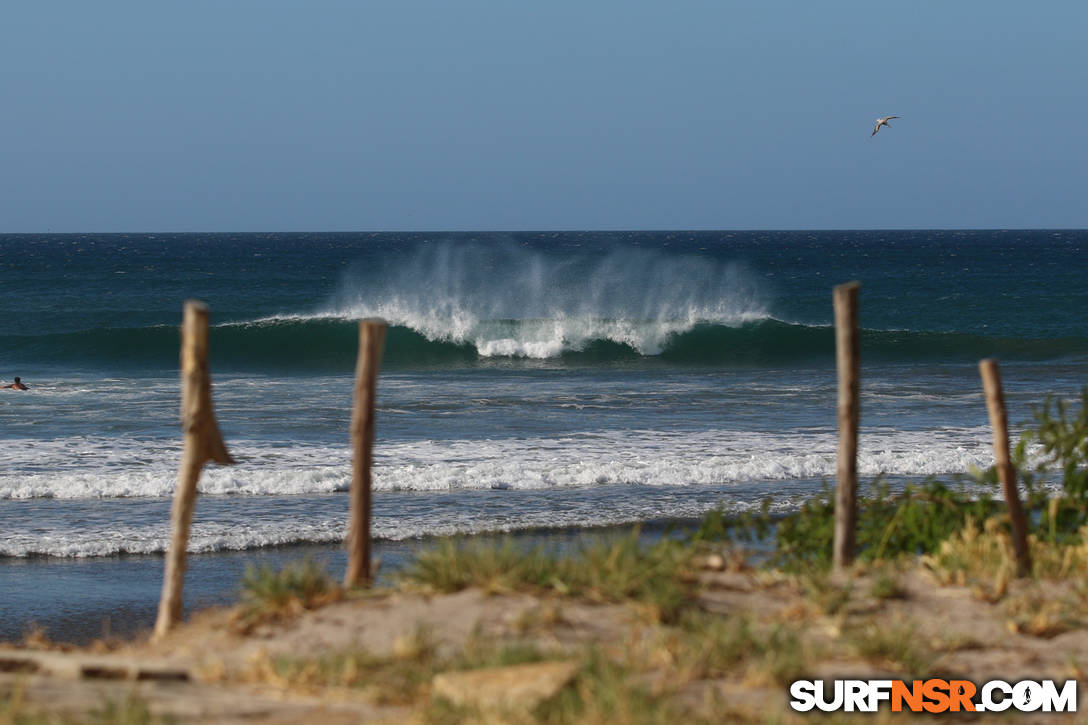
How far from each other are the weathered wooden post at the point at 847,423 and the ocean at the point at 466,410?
2.10 m

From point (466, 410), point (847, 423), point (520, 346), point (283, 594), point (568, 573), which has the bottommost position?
point (283, 594)

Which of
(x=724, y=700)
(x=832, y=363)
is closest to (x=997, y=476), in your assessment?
(x=724, y=700)

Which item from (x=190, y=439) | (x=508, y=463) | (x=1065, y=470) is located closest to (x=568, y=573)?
(x=190, y=439)

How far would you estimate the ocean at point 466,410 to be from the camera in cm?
1141

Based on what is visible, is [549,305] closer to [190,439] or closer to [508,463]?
[508,463]

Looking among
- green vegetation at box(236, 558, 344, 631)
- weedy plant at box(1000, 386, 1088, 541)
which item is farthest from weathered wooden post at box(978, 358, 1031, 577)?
green vegetation at box(236, 558, 344, 631)

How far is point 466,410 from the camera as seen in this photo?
65.4ft

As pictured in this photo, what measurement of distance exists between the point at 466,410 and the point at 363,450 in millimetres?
13143

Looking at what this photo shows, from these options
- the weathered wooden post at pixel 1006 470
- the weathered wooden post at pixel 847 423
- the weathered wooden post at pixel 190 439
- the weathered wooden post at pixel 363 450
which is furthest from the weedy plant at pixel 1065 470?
the weathered wooden post at pixel 190 439

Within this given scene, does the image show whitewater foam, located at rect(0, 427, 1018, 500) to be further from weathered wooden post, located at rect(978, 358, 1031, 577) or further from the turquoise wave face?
the turquoise wave face

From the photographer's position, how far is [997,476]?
7684 mm

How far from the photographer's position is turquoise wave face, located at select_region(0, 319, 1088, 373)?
2998cm

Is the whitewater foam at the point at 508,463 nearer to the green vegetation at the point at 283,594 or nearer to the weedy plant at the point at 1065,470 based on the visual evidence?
the weedy plant at the point at 1065,470

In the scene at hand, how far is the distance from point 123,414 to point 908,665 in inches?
618
